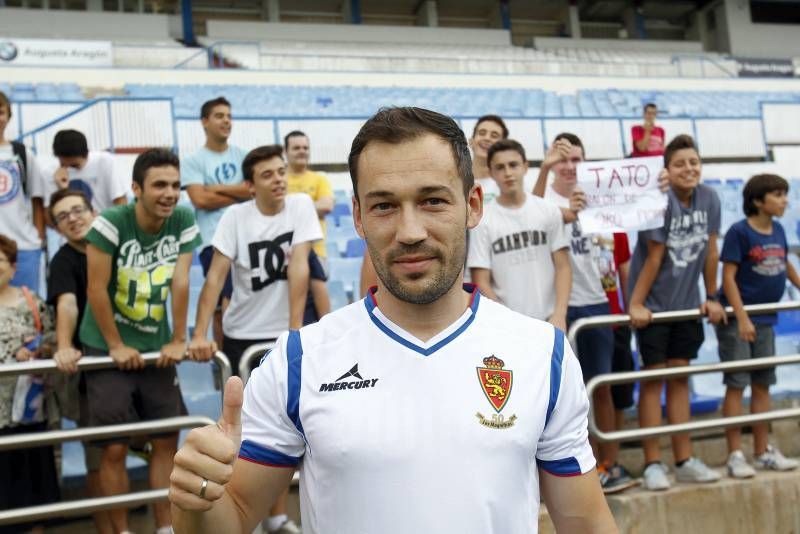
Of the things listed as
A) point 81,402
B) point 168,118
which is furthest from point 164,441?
point 168,118

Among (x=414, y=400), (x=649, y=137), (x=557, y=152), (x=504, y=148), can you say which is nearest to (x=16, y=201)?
(x=504, y=148)

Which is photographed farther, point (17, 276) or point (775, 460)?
point (17, 276)

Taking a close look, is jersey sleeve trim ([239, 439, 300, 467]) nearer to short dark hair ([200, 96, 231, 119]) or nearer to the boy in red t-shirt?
short dark hair ([200, 96, 231, 119])

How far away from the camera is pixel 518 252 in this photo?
4.12 metres

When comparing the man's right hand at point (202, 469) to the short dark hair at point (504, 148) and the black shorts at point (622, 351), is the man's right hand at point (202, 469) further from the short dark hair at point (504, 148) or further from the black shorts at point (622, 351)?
the black shorts at point (622, 351)

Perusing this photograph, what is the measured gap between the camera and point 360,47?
24.8 m

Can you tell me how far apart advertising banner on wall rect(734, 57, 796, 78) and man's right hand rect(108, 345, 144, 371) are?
79.2ft

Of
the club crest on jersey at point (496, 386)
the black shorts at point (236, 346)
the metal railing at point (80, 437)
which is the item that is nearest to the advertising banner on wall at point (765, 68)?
the black shorts at point (236, 346)

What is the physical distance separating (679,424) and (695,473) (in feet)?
1.01

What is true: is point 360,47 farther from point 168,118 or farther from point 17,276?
point 17,276

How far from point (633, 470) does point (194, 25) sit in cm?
2607

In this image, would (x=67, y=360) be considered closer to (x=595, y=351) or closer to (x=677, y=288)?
(x=595, y=351)

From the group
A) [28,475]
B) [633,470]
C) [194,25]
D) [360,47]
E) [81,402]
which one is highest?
[194,25]

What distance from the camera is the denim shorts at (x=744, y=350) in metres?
4.38
